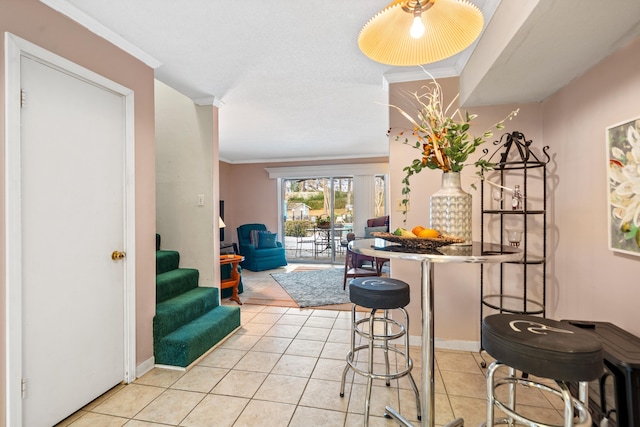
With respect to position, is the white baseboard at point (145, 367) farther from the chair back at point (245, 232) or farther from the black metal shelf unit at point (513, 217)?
the chair back at point (245, 232)

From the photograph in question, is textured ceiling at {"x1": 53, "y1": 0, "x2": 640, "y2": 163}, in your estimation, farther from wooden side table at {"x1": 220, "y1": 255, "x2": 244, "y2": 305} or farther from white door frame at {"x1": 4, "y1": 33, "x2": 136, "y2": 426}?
wooden side table at {"x1": 220, "y1": 255, "x2": 244, "y2": 305}

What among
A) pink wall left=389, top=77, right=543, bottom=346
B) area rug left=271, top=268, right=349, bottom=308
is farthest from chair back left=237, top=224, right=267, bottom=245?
pink wall left=389, top=77, right=543, bottom=346

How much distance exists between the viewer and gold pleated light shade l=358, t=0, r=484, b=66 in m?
1.11

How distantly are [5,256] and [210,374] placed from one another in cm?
149

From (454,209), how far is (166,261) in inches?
110

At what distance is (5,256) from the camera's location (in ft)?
4.82

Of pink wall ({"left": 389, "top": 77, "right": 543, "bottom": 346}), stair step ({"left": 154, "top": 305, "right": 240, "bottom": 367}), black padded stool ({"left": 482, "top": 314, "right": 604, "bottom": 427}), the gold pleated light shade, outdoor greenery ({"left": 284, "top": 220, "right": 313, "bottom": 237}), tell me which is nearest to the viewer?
black padded stool ({"left": 482, "top": 314, "right": 604, "bottom": 427})

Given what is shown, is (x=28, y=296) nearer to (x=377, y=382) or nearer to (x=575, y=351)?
(x=377, y=382)

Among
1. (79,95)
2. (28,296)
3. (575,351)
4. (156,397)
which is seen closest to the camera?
(575,351)

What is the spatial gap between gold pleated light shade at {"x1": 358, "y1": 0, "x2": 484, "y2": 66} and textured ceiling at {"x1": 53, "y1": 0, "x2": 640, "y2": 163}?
19.7 inches

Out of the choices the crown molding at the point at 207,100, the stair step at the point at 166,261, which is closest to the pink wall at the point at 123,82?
the stair step at the point at 166,261

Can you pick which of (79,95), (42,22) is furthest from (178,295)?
(42,22)

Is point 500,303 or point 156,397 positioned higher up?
point 500,303

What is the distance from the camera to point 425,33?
1197 mm
